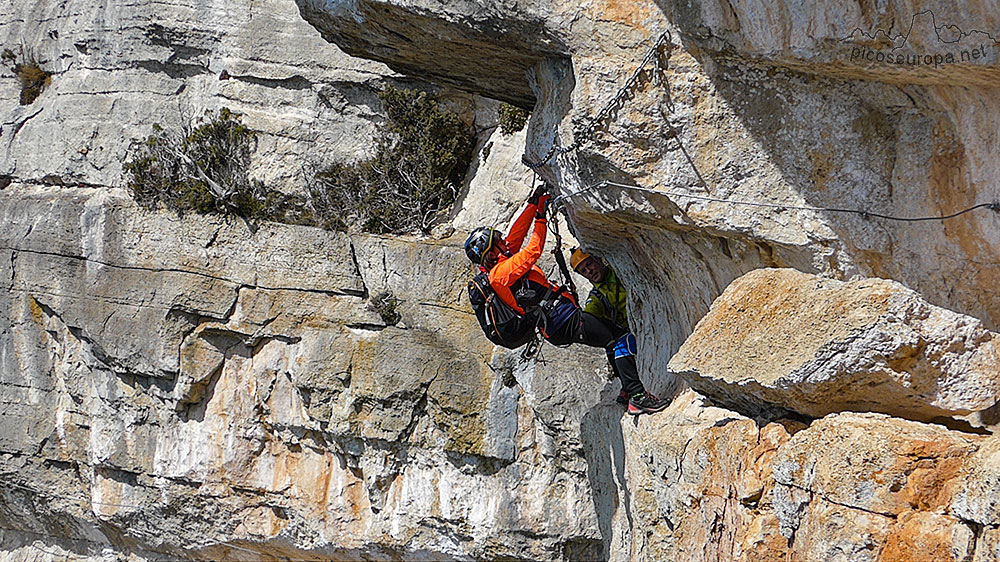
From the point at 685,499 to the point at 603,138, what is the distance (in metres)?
2.60

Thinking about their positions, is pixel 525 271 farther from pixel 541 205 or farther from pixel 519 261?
pixel 541 205

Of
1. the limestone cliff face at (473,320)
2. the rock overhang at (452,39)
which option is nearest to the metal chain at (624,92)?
the limestone cliff face at (473,320)

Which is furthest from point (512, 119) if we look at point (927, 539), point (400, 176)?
point (927, 539)

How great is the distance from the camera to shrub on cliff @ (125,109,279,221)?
1258 cm

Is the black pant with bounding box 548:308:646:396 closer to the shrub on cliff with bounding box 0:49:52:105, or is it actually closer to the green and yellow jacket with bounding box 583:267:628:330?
the green and yellow jacket with bounding box 583:267:628:330

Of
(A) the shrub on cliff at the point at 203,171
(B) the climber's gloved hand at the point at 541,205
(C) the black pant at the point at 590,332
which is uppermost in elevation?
(A) the shrub on cliff at the point at 203,171

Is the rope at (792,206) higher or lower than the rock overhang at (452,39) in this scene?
lower

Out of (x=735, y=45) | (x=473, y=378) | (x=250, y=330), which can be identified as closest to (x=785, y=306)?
(x=735, y=45)

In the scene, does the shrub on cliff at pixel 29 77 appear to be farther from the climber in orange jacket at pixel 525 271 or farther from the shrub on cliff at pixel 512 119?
the climber in orange jacket at pixel 525 271

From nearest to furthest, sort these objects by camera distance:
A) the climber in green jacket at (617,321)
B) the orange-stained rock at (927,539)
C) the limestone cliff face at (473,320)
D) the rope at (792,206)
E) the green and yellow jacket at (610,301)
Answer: the orange-stained rock at (927,539), the limestone cliff face at (473,320), the rope at (792,206), the climber in green jacket at (617,321), the green and yellow jacket at (610,301)

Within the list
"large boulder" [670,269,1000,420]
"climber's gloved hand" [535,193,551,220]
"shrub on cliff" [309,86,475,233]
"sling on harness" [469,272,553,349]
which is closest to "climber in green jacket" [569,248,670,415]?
"sling on harness" [469,272,553,349]

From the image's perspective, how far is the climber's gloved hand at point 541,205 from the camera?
8.66 meters

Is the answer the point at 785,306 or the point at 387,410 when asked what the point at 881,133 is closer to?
the point at 785,306

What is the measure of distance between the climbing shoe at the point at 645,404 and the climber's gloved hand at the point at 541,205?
185cm
